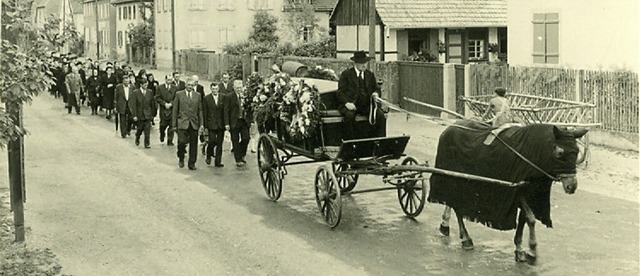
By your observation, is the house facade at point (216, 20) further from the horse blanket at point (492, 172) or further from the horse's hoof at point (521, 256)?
the horse's hoof at point (521, 256)

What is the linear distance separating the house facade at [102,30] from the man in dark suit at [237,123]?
5680 centimetres

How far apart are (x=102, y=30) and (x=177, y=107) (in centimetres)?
6822

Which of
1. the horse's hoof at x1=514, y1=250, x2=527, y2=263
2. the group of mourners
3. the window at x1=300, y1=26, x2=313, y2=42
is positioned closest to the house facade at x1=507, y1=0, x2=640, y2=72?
the group of mourners

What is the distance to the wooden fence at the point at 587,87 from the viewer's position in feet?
60.0

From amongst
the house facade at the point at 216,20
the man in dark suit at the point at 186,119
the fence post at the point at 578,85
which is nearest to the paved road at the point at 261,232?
the man in dark suit at the point at 186,119

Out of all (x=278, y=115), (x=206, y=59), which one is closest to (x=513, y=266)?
(x=278, y=115)

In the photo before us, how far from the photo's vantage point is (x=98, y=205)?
1355cm

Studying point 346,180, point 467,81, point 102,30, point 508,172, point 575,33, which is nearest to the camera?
point 508,172

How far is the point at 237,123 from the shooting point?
1748cm

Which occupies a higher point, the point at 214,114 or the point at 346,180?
the point at 214,114

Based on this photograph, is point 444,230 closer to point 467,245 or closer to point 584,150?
point 467,245

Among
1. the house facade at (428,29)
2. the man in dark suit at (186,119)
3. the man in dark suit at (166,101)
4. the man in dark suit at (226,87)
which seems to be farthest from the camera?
the house facade at (428,29)

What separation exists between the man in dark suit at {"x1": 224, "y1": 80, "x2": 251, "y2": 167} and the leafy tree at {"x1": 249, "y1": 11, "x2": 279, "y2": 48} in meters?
37.4

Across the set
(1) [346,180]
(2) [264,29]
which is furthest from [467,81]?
(2) [264,29]
